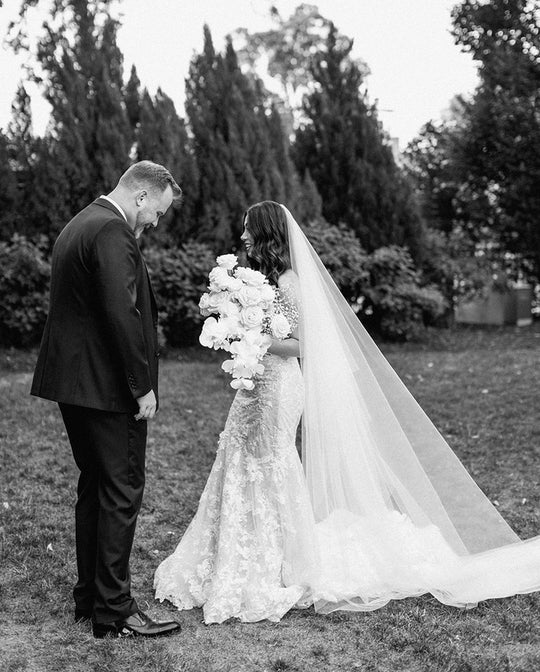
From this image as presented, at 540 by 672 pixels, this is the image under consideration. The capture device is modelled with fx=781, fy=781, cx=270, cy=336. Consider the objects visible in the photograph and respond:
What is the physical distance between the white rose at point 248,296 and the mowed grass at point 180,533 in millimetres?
1616

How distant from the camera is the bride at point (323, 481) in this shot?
166 inches

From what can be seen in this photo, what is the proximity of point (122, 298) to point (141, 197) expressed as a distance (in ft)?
1.85

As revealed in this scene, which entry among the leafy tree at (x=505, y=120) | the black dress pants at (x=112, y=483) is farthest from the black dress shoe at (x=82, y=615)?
the leafy tree at (x=505, y=120)

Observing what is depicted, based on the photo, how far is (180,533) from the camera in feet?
17.6

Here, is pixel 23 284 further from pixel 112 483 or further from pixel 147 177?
pixel 112 483

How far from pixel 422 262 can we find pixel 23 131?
712cm

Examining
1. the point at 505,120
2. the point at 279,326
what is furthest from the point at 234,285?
the point at 505,120

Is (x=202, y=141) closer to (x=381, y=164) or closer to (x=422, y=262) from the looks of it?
(x=381, y=164)

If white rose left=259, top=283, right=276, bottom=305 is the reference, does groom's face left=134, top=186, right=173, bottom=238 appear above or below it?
above

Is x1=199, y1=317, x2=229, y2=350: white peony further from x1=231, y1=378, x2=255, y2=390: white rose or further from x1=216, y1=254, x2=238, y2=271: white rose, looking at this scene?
x1=216, y1=254, x2=238, y2=271: white rose

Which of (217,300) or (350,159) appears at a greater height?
(350,159)

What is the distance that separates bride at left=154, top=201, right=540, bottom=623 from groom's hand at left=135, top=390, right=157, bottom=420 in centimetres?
96

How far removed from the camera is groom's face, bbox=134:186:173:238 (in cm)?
366

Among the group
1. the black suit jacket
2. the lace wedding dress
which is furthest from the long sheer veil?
the black suit jacket
